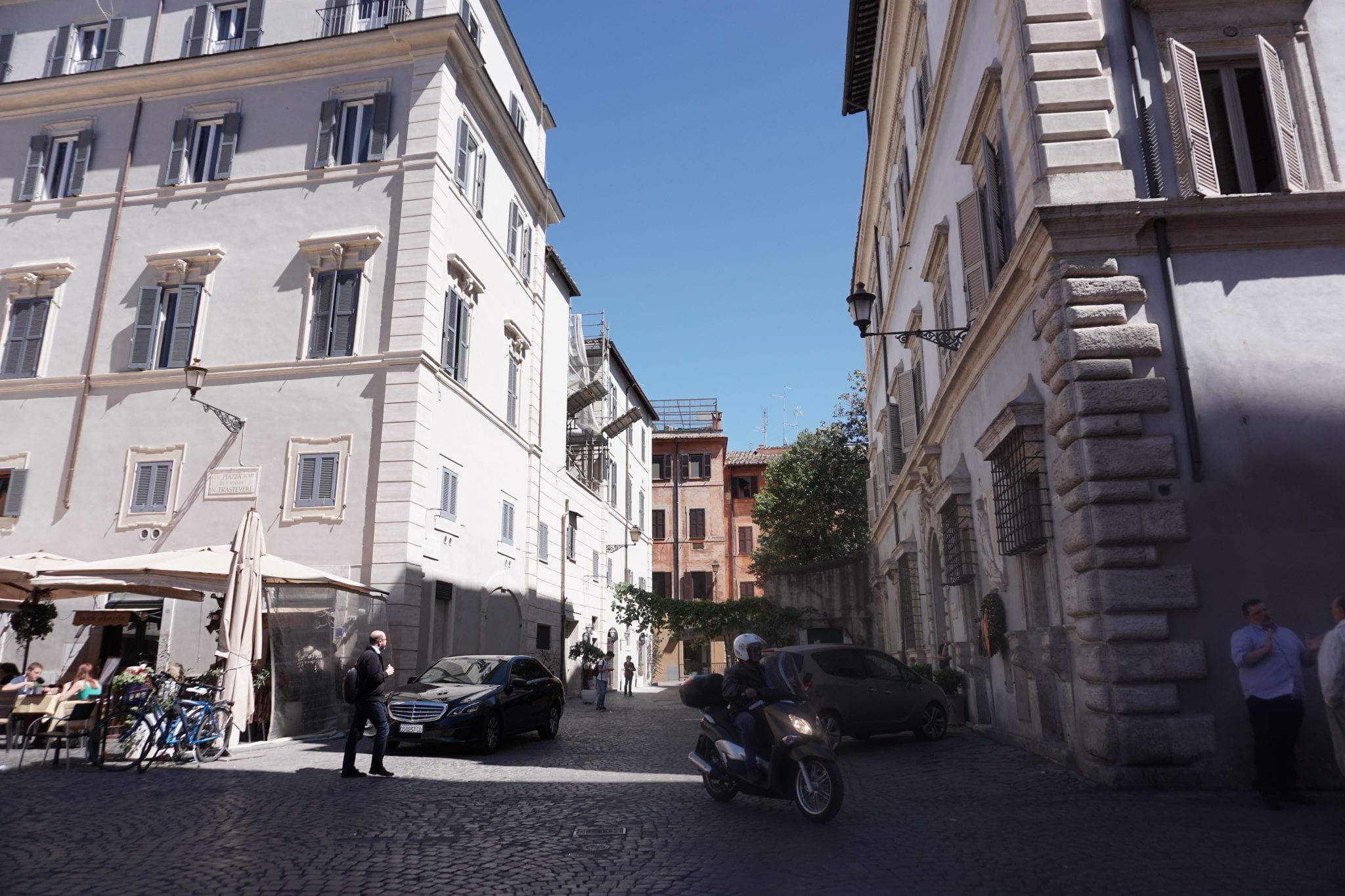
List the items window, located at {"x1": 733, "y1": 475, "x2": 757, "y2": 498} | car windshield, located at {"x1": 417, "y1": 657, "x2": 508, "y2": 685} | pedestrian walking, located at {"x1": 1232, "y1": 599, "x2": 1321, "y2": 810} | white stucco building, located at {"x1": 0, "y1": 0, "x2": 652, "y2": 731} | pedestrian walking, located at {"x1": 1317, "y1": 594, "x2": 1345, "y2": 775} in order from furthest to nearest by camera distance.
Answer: window, located at {"x1": 733, "y1": 475, "x2": 757, "y2": 498} < white stucco building, located at {"x1": 0, "y1": 0, "x2": 652, "y2": 731} < car windshield, located at {"x1": 417, "y1": 657, "x2": 508, "y2": 685} < pedestrian walking, located at {"x1": 1232, "y1": 599, "x2": 1321, "y2": 810} < pedestrian walking, located at {"x1": 1317, "y1": 594, "x2": 1345, "y2": 775}

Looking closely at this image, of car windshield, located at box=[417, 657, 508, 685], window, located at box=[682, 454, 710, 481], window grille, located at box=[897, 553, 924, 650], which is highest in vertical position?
window, located at box=[682, 454, 710, 481]

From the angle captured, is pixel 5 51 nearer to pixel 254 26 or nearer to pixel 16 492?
pixel 254 26

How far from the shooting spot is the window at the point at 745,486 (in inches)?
2152

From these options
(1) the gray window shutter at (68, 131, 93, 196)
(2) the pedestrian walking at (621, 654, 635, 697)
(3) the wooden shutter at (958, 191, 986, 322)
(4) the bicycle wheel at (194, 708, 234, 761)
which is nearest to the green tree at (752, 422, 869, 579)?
(2) the pedestrian walking at (621, 654, 635, 697)

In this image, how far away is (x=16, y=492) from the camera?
20.1 meters

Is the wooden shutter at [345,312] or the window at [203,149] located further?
the window at [203,149]

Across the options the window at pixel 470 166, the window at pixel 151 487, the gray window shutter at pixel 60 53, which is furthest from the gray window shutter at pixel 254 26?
the window at pixel 151 487

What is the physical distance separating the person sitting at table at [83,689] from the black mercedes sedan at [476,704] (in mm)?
3672

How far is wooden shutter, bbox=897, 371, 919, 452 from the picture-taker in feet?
66.6

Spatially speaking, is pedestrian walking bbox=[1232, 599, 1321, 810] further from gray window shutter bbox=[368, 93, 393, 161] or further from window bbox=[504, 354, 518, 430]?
window bbox=[504, 354, 518, 430]

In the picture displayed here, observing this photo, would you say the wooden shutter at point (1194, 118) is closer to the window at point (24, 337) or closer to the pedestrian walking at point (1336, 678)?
the pedestrian walking at point (1336, 678)

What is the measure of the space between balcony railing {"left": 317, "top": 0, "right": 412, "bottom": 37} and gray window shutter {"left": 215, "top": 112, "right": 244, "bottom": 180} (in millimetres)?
2753

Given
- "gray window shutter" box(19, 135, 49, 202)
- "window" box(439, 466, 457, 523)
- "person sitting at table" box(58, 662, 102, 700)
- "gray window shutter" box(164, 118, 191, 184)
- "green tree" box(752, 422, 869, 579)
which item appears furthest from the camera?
"green tree" box(752, 422, 869, 579)

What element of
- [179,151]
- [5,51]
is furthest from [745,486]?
[5,51]
